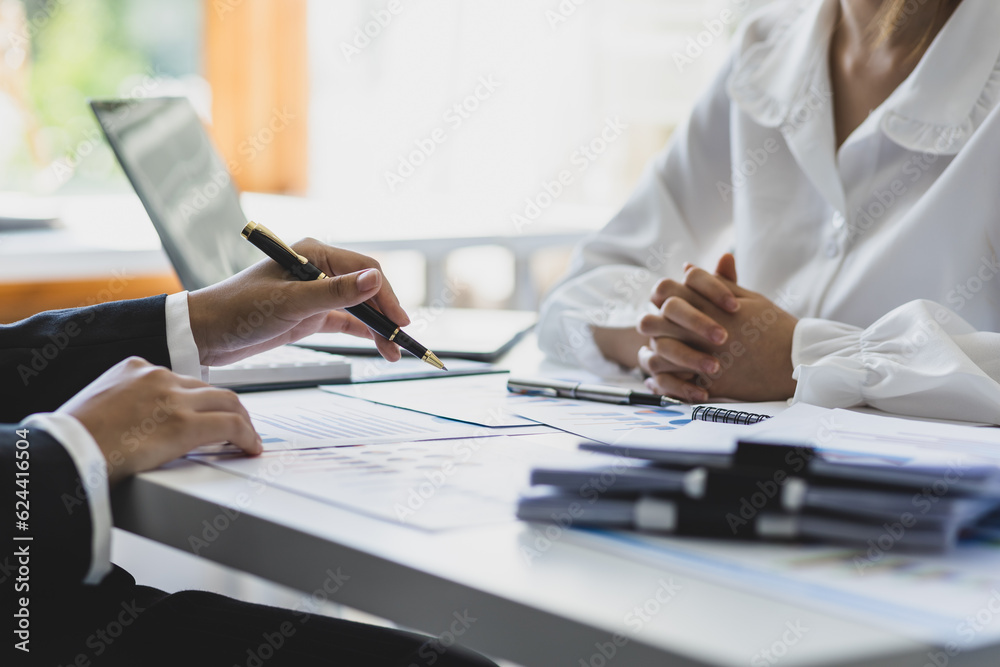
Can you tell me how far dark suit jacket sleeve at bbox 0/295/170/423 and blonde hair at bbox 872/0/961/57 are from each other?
1011 millimetres

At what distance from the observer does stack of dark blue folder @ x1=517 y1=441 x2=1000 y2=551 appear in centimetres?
54

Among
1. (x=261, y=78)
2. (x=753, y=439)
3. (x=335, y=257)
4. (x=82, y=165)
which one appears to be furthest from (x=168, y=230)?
(x=261, y=78)

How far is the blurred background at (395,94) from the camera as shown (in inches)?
142

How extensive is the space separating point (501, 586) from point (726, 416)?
44cm

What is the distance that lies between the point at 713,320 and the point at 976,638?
0.66 metres

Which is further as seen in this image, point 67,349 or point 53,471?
point 67,349

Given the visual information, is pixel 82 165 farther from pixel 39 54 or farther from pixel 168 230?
pixel 168 230

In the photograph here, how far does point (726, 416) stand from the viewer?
87 cm
